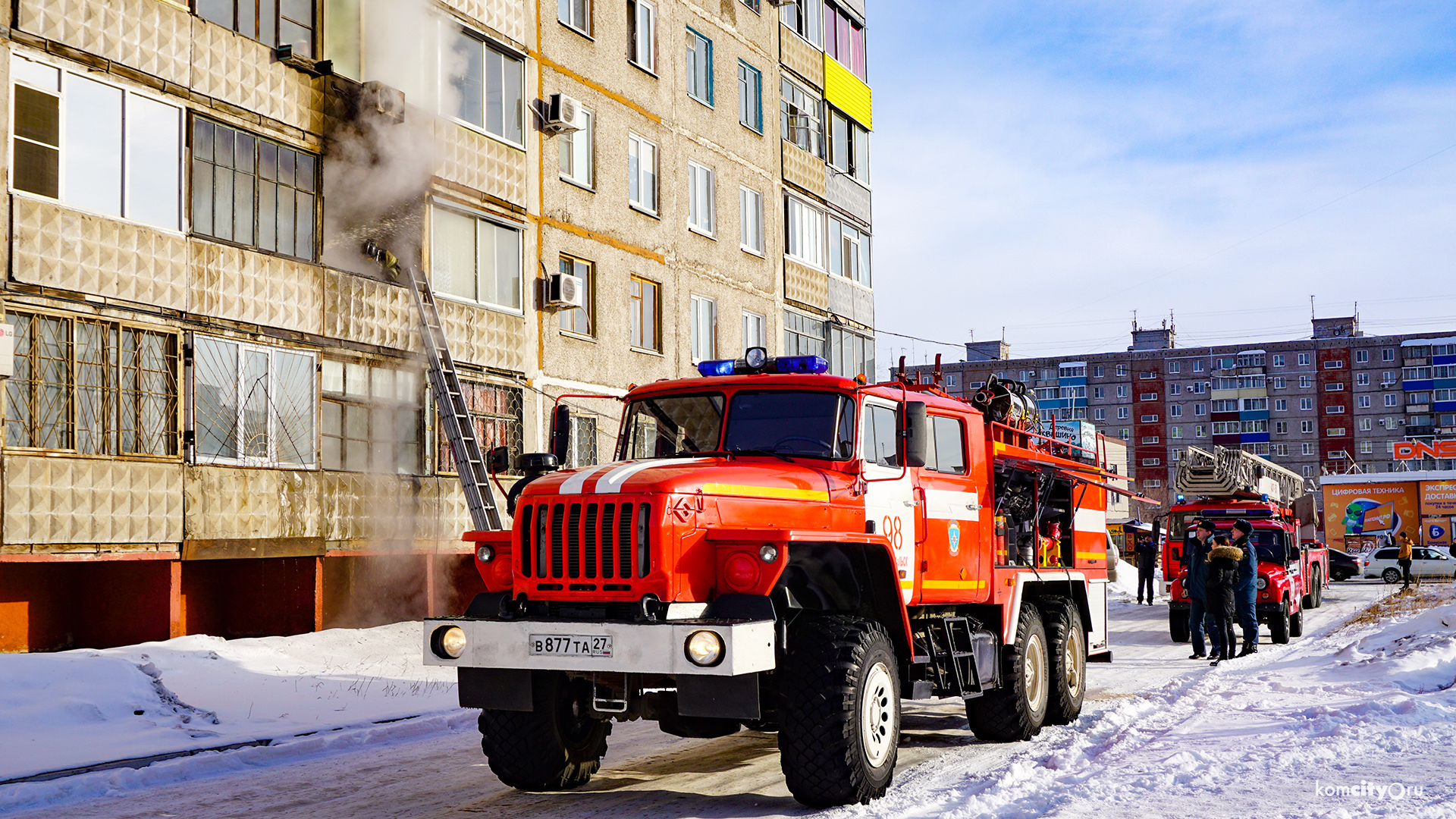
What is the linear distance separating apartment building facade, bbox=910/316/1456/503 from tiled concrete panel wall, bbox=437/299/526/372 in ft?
275

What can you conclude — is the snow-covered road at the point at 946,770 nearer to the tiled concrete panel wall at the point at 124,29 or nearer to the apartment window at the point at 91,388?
the apartment window at the point at 91,388

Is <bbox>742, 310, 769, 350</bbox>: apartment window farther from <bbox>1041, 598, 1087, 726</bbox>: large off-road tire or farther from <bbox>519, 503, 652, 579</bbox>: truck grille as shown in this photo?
<bbox>519, 503, 652, 579</bbox>: truck grille

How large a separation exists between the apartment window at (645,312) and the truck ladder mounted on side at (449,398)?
18.5ft

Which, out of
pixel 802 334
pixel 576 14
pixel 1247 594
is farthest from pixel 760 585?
pixel 802 334

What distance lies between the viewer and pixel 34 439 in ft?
44.7

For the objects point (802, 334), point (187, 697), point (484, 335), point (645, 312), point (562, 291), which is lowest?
point (187, 697)

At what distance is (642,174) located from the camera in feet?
80.4

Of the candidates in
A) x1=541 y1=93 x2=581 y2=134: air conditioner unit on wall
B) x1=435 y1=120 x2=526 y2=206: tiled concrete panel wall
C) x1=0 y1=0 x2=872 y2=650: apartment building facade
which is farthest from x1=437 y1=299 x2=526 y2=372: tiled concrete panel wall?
x1=541 y1=93 x2=581 y2=134: air conditioner unit on wall

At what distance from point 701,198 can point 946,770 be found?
18984 millimetres

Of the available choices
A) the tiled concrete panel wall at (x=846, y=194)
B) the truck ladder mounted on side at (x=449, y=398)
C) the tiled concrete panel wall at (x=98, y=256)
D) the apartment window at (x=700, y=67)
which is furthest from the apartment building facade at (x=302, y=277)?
the tiled concrete panel wall at (x=846, y=194)

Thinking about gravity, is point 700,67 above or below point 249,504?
above

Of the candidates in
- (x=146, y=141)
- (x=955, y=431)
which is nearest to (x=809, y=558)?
(x=955, y=431)

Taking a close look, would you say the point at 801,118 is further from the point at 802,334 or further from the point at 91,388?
the point at 91,388

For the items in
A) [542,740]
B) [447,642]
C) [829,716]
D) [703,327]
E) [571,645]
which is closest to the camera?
[571,645]
